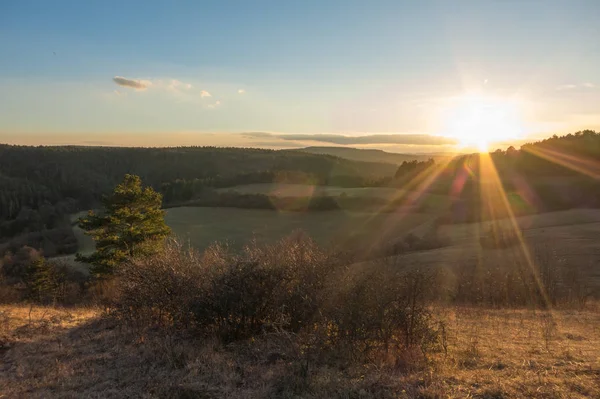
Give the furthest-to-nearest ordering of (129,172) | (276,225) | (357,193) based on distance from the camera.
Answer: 1. (129,172)
2. (357,193)
3. (276,225)

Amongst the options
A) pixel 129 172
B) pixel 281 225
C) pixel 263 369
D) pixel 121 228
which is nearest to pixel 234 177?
pixel 281 225

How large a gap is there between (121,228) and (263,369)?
1922 centimetres

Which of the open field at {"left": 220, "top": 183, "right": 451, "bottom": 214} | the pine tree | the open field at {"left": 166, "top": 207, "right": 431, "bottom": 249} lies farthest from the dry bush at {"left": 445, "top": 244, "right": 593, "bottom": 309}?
the open field at {"left": 220, "top": 183, "right": 451, "bottom": 214}

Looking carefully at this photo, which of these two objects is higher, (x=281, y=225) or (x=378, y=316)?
(x=378, y=316)

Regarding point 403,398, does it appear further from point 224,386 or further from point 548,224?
point 548,224


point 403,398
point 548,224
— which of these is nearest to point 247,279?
point 403,398

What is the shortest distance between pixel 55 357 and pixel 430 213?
159 feet

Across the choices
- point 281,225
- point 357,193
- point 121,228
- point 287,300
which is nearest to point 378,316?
point 287,300

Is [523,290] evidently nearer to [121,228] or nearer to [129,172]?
[121,228]

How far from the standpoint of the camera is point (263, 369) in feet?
20.2

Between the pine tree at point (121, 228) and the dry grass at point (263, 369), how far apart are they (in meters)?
14.4

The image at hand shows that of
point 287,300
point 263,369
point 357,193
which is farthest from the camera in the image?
point 357,193

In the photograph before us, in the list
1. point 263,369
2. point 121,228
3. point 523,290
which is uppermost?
point 263,369

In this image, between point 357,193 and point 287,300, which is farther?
point 357,193
